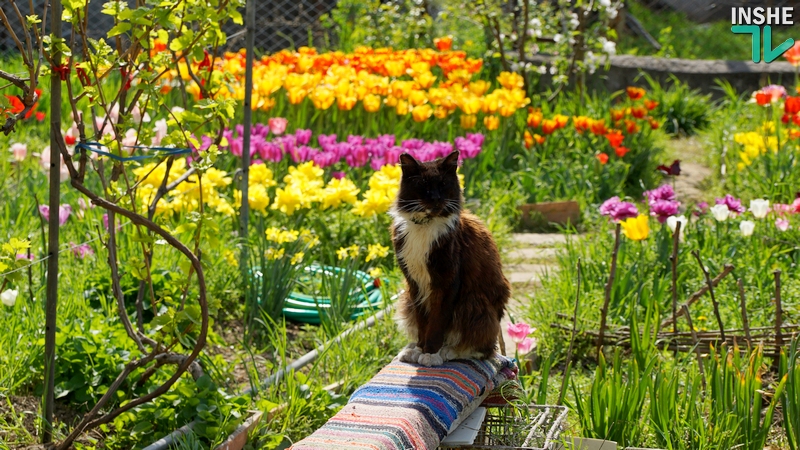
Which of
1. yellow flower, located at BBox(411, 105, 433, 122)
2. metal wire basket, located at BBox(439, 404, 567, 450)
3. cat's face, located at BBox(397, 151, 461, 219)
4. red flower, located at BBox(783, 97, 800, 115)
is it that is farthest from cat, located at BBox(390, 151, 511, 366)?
yellow flower, located at BBox(411, 105, 433, 122)

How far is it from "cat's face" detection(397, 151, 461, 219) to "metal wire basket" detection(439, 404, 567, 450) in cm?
64

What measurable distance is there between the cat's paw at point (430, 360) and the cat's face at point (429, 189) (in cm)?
44

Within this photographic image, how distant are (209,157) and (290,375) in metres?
0.92

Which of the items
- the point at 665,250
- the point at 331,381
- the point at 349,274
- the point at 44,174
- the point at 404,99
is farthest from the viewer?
the point at 404,99

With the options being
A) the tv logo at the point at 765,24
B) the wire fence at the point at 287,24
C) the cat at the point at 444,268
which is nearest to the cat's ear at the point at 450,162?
the cat at the point at 444,268

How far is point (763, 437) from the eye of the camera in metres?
2.71

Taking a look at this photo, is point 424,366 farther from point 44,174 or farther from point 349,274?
point 44,174

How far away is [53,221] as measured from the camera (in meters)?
2.68

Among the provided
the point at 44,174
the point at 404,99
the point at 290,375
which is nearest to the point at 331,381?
the point at 290,375

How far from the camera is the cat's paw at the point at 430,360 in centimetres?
281

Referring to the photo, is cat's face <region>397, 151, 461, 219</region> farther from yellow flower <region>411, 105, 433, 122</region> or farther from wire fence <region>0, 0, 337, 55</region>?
wire fence <region>0, 0, 337, 55</region>

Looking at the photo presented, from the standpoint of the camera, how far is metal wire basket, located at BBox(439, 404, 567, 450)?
8.33ft

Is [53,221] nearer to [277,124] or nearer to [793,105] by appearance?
Answer: [277,124]

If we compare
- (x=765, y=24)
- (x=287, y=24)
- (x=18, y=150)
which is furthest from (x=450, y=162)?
(x=287, y=24)
